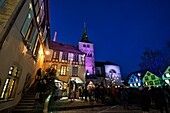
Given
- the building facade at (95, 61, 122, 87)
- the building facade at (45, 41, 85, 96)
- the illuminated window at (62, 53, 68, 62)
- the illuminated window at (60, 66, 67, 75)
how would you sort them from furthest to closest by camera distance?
the building facade at (95, 61, 122, 87) → the illuminated window at (62, 53, 68, 62) → the illuminated window at (60, 66, 67, 75) → the building facade at (45, 41, 85, 96)

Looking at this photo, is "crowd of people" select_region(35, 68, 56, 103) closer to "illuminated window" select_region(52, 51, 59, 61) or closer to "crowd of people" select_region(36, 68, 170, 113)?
"crowd of people" select_region(36, 68, 170, 113)

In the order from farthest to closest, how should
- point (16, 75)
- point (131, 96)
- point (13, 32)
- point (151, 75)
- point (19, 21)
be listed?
1. point (151, 75)
2. point (131, 96)
3. point (16, 75)
4. point (19, 21)
5. point (13, 32)

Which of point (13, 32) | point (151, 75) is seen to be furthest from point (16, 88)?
point (151, 75)

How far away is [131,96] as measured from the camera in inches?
515

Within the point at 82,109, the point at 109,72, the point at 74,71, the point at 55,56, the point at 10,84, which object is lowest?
the point at 82,109

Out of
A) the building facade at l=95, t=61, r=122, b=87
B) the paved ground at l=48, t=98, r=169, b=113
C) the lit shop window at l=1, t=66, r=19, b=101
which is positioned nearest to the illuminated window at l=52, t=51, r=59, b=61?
the paved ground at l=48, t=98, r=169, b=113

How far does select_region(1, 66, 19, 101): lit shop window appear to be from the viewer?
20.3ft

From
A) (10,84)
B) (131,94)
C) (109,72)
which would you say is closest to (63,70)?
(131,94)

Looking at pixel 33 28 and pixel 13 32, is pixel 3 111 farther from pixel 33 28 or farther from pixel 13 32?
pixel 33 28

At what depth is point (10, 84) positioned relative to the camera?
21.9 feet

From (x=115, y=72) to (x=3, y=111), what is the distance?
4772 centimetres

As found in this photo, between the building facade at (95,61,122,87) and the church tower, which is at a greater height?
the church tower

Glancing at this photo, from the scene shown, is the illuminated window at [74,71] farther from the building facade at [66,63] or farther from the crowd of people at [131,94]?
the crowd of people at [131,94]

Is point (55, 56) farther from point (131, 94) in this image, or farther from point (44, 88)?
point (131, 94)
